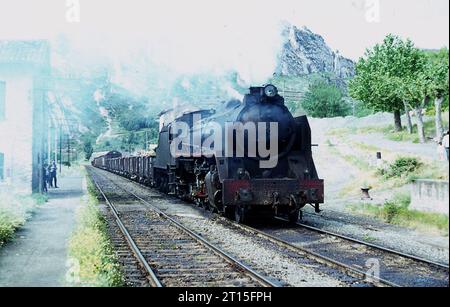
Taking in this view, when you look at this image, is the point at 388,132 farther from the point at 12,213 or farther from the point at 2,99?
the point at 2,99

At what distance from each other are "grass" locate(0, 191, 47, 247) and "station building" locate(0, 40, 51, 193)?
150 centimetres

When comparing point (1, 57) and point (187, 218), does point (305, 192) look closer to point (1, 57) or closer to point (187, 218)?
point (187, 218)

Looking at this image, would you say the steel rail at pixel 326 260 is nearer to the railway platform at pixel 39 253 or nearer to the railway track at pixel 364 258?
the railway track at pixel 364 258

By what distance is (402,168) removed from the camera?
1312cm

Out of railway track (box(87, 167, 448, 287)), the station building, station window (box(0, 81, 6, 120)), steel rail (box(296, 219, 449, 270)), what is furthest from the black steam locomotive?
station window (box(0, 81, 6, 120))

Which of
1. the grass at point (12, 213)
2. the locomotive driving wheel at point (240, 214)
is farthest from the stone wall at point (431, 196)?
the locomotive driving wheel at point (240, 214)

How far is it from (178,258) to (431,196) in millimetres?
4743

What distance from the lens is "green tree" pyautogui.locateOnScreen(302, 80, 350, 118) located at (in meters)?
11.9

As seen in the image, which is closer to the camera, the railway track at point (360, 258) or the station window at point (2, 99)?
the railway track at point (360, 258)

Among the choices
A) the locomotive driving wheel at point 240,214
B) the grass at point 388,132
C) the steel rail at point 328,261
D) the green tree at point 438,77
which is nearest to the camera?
the green tree at point 438,77

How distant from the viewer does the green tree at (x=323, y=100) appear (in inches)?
467

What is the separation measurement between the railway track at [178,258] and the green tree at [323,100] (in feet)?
13.2

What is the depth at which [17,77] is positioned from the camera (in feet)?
51.1

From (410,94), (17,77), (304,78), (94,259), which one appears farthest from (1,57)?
(410,94)
